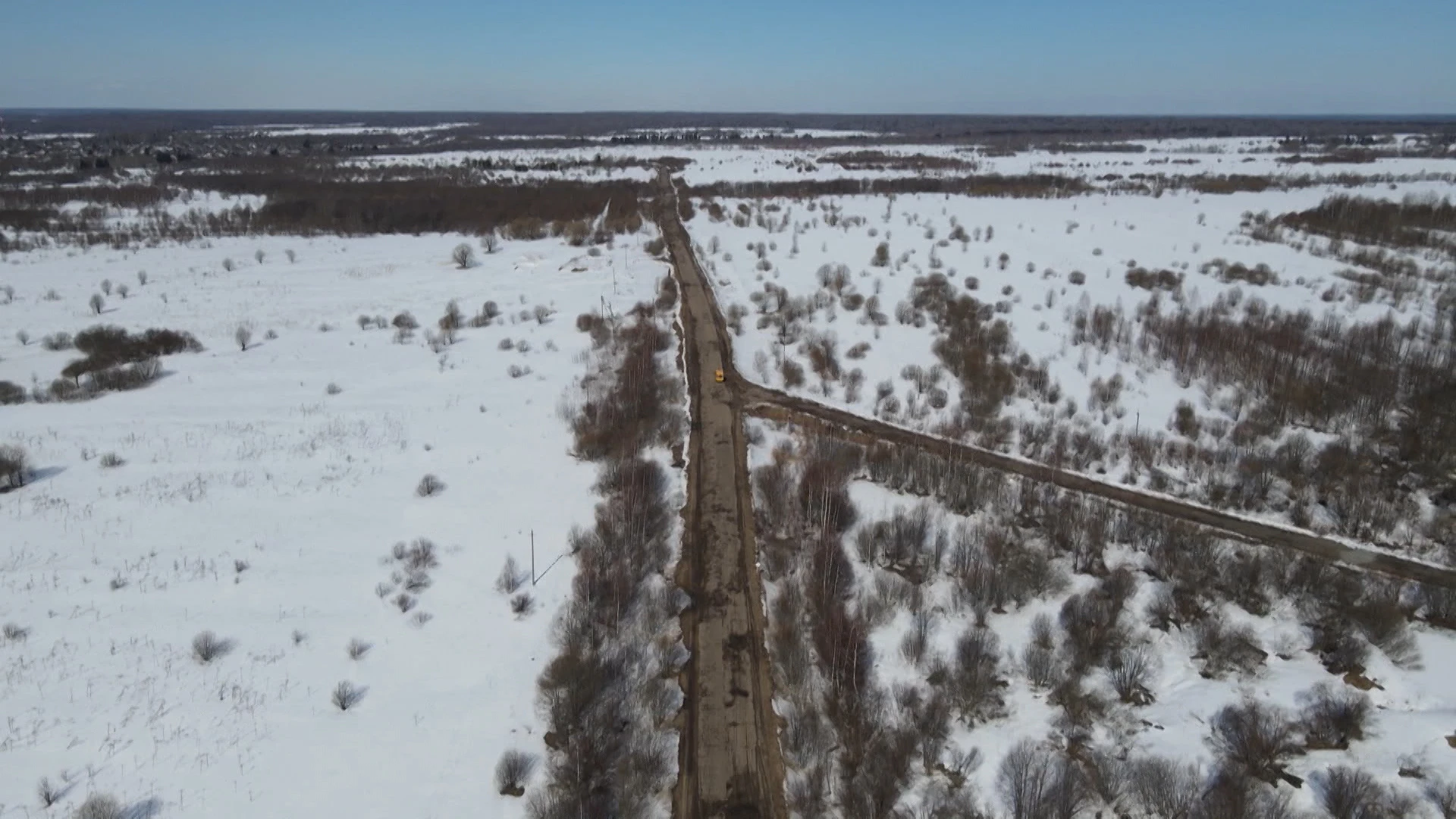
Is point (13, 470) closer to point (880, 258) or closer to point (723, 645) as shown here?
point (723, 645)

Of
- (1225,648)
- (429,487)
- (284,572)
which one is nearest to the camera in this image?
(1225,648)

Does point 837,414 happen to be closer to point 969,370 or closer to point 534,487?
point 969,370

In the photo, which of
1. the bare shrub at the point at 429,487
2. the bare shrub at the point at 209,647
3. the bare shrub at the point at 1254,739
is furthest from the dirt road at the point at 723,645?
the bare shrub at the point at 209,647

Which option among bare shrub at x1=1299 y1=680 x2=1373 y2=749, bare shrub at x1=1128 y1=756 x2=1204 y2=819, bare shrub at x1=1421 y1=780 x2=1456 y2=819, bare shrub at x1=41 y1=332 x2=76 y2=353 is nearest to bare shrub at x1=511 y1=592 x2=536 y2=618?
bare shrub at x1=1128 y1=756 x2=1204 y2=819

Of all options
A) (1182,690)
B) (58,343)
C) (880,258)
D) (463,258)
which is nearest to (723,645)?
(1182,690)

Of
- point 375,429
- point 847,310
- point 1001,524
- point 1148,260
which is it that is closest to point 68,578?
point 375,429

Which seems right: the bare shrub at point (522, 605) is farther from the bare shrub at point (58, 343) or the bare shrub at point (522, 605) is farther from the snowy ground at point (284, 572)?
the bare shrub at point (58, 343)
